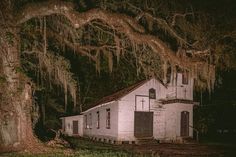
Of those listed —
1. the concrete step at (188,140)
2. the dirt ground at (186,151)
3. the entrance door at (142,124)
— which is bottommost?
the concrete step at (188,140)

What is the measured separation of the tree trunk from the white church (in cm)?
1112

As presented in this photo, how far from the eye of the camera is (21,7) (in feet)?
45.8

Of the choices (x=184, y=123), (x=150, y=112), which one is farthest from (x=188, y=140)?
(x=150, y=112)

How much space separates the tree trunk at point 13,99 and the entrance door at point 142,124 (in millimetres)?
12638

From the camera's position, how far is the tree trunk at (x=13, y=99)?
14227 millimetres

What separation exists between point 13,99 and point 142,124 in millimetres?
13615

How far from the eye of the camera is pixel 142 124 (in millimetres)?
26578

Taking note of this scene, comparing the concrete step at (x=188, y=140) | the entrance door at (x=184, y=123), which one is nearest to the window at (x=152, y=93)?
the entrance door at (x=184, y=123)

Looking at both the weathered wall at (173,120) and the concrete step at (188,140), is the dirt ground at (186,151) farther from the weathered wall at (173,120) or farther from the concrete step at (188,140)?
the weathered wall at (173,120)

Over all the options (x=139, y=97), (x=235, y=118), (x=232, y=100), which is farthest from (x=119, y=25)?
(x=235, y=118)

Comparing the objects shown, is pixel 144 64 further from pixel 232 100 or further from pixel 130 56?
pixel 232 100

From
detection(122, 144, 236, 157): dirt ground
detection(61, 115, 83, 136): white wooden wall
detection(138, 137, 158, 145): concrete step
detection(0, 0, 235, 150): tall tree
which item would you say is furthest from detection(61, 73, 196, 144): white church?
detection(0, 0, 235, 150): tall tree

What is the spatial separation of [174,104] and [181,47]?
12.9m

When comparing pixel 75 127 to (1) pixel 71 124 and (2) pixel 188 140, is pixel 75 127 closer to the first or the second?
(1) pixel 71 124
